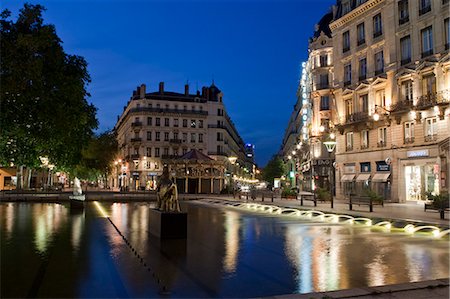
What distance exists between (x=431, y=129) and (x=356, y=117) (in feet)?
28.6

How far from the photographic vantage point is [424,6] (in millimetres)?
33094

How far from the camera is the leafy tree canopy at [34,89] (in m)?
11.6

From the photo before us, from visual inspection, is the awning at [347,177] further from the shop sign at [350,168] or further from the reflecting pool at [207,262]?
the reflecting pool at [207,262]

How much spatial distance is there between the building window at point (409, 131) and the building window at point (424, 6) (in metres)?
9.06

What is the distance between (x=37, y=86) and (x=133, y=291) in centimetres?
779

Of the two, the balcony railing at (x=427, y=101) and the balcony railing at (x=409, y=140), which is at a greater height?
the balcony railing at (x=427, y=101)

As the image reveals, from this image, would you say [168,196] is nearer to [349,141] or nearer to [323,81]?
[349,141]

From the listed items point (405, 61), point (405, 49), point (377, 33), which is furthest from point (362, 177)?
point (377, 33)

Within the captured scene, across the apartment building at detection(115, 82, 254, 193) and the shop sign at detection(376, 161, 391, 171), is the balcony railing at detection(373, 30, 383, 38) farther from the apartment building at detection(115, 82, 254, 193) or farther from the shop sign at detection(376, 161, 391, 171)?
the apartment building at detection(115, 82, 254, 193)

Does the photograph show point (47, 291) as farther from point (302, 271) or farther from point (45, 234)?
point (45, 234)

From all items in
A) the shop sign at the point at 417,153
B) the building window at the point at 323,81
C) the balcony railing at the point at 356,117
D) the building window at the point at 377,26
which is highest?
the building window at the point at 377,26

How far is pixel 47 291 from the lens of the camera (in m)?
Result: 7.24

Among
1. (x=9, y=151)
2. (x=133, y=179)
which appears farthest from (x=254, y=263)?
(x=133, y=179)

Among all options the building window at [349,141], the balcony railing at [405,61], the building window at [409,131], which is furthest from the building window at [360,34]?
the building window at [409,131]
